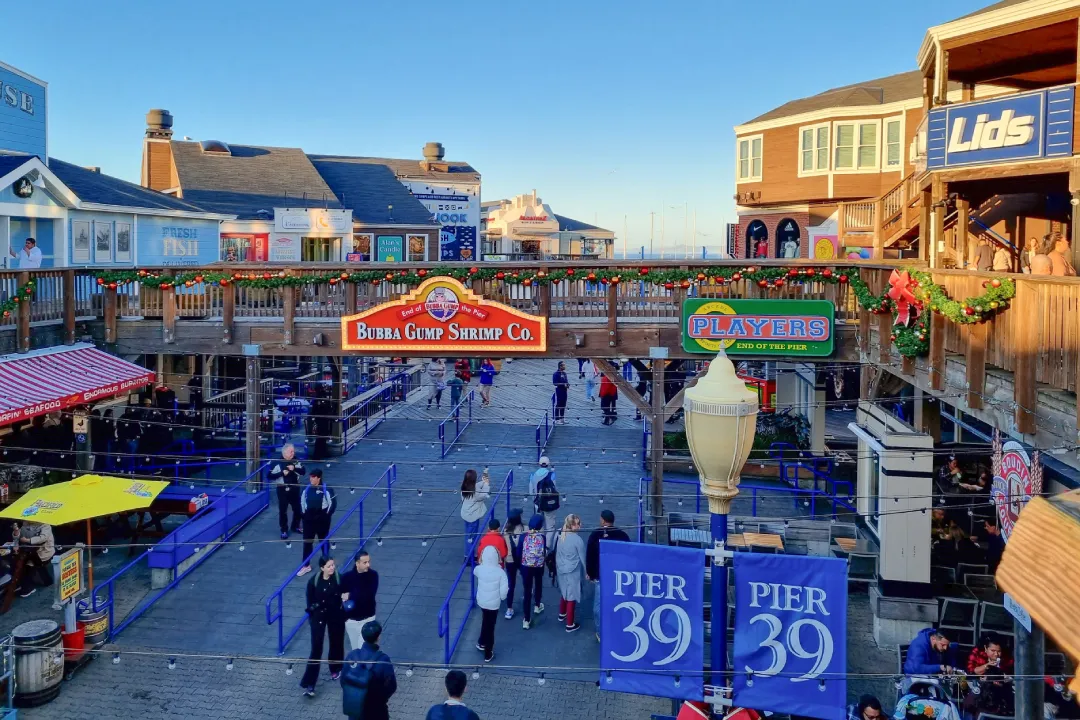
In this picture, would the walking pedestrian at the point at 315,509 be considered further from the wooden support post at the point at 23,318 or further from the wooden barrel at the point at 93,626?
the wooden support post at the point at 23,318

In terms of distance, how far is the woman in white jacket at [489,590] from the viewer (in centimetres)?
1155

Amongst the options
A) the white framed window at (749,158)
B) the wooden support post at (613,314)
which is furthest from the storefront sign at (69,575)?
the white framed window at (749,158)

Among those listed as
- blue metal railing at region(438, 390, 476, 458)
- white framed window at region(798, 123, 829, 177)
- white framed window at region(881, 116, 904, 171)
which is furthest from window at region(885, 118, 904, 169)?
blue metal railing at region(438, 390, 476, 458)

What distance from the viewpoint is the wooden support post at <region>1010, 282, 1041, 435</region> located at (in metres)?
8.38

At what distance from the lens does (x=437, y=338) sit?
18406mm

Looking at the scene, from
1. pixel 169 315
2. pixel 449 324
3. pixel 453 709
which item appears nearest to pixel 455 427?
pixel 449 324

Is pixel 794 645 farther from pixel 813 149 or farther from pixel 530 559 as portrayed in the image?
pixel 813 149

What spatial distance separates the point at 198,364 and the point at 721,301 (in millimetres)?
15582

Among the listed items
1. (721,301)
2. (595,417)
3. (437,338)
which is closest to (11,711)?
(437,338)

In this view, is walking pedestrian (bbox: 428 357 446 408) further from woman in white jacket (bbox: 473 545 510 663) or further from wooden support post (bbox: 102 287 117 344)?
woman in white jacket (bbox: 473 545 510 663)

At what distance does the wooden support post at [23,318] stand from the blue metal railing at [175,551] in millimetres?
4905

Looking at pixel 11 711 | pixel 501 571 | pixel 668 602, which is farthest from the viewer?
pixel 501 571

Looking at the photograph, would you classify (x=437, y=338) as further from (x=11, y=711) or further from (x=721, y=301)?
(x=11, y=711)

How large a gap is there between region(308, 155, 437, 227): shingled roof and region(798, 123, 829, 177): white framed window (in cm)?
1804
